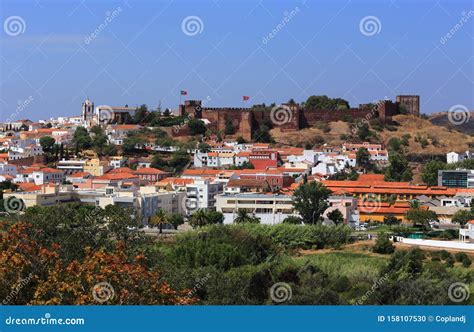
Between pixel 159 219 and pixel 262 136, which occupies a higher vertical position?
pixel 262 136

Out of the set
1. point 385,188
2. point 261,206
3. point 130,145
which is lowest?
A: point 261,206

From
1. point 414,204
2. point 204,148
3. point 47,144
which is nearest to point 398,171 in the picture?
point 204,148

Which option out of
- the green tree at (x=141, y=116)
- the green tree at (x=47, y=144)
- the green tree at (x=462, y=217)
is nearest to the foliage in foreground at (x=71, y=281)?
the green tree at (x=462, y=217)

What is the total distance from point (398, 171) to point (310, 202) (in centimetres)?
697

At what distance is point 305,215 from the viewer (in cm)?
1586

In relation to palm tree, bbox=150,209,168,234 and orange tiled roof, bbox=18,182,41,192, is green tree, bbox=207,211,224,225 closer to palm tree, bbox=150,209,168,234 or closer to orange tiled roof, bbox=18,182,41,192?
palm tree, bbox=150,209,168,234

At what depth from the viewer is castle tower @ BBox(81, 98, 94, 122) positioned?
33.6 metres

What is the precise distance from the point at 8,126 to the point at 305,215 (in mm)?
21641

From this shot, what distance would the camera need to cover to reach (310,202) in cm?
1596

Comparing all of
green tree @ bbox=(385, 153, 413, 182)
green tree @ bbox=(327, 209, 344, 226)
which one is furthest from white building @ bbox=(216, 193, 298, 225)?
green tree @ bbox=(385, 153, 413, 182)

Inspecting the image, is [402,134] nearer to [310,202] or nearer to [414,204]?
[414,204]

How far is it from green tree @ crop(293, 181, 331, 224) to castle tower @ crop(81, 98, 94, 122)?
59.9ft
